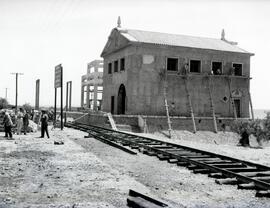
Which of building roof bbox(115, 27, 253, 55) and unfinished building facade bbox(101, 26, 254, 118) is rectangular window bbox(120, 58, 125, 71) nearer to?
unfinished building facade bbox(101, 26, 254, 118)

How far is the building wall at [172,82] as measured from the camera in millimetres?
30125

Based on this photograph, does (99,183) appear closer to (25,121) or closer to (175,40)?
(25,121)

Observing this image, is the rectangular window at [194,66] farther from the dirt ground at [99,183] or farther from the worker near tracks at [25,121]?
the dirt ground at [99,183]

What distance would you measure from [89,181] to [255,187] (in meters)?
3.52

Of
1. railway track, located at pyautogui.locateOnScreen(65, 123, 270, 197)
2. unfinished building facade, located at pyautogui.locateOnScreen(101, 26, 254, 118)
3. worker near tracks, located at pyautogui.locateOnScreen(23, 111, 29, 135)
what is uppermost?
unfinished building facade, located at pyautogui.locateOnScreen(101, 26, 254, 118)

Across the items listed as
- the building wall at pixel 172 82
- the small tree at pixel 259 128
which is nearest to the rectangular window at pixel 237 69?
the building wall at pixel 172 82

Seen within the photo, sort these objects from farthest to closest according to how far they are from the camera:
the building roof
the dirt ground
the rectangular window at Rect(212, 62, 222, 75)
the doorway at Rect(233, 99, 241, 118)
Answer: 1. the doorway at Rect(233, 99, 241, 118)
2. the rectangular window at Rect(212, 62, 222, 75)
3. the building roof
4. the dirt ground

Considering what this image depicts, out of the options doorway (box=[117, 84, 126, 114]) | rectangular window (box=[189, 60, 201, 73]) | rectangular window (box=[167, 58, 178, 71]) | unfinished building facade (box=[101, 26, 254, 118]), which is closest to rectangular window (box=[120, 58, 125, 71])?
unfinished building facade (box=[101, 26, 254, 118])

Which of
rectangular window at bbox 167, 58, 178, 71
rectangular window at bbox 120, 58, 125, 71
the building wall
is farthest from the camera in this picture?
rectangular window at bbox 120, 58, 125, 71

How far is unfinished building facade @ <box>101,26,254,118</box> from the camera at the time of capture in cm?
3022

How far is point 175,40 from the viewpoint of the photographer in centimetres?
3316

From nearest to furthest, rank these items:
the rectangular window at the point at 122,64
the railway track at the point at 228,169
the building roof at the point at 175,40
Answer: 1. the railway track at the point at 228,169
2. the building roof at the point at 175,40
3. the rectangular window at the point at 122,64

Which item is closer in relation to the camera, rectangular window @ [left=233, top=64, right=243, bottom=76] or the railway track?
the railway track

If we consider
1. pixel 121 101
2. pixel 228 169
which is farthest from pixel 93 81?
pixel 228 169
